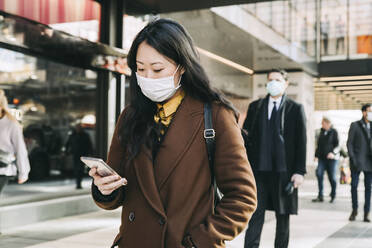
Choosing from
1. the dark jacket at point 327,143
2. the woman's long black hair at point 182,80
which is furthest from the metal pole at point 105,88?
the woman's long black hair at point 182,80

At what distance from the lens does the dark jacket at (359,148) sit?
331 inches

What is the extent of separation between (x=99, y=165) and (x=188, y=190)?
338 millimetres

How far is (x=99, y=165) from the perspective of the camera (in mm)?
1803

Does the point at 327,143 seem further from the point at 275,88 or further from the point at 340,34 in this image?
the point at 340,34

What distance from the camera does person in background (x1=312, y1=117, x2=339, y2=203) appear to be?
11.6 metres

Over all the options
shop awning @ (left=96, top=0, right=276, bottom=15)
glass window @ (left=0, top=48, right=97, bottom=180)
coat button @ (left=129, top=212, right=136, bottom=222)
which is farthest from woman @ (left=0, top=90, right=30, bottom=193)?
coat button @ (left=129, top=212, right=136, bottom=222)

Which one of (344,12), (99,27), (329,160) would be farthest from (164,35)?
(344,12)

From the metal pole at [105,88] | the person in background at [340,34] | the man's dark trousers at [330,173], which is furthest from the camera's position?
the person in background at [340,34]

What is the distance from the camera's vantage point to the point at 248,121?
516cm

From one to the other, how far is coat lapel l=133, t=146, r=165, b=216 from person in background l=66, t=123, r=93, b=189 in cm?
802

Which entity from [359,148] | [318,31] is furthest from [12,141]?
[318,31]

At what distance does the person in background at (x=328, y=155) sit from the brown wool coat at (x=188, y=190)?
1011 centimetres

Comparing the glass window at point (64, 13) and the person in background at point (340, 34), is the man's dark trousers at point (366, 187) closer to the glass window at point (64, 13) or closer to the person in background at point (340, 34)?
the glass window at point (64, 13)

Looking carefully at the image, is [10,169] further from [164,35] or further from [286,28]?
[286,28]
